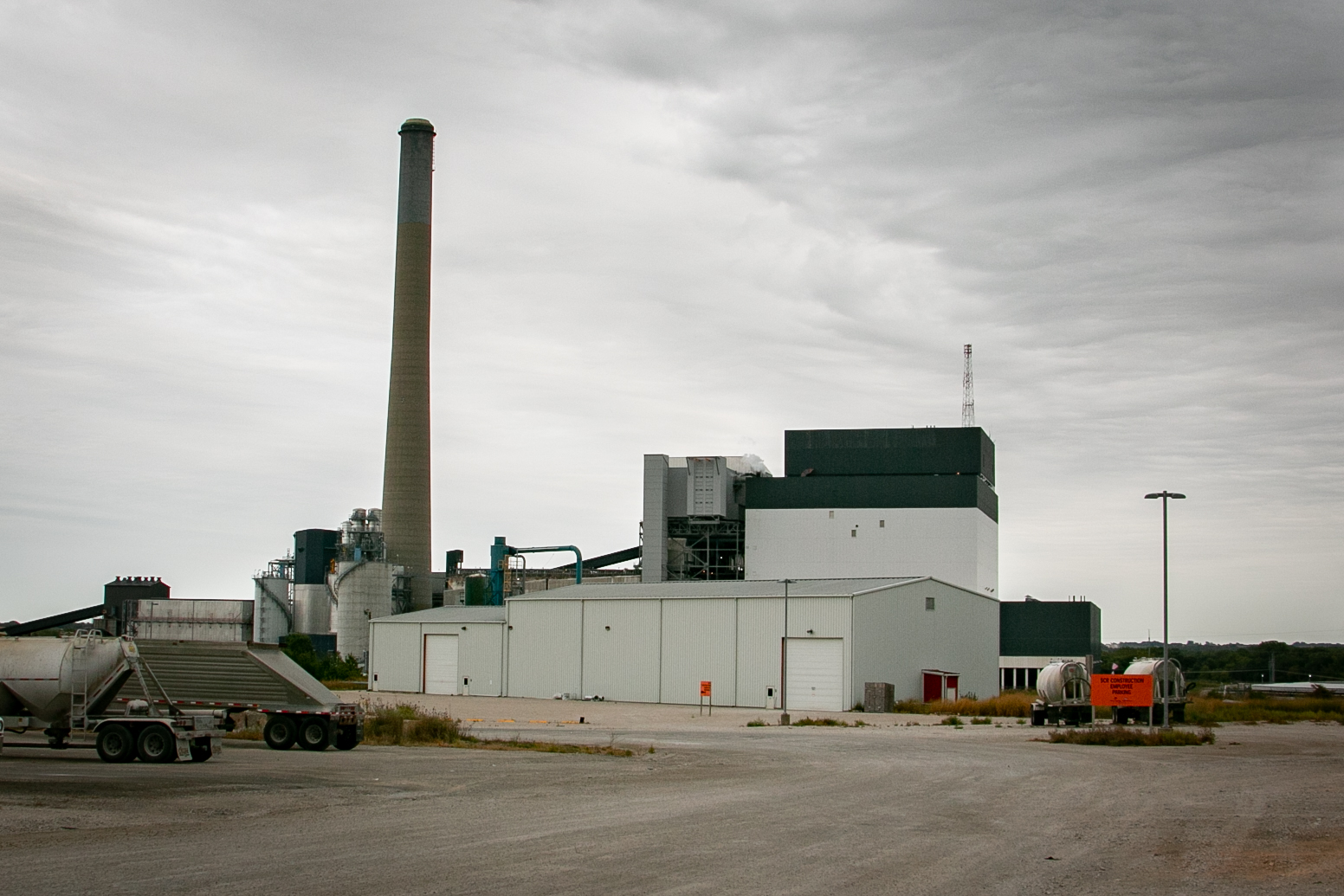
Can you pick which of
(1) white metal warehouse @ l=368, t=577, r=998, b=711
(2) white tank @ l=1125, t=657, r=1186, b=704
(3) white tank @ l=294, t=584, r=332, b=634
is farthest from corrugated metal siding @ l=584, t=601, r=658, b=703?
(3) white tank @ l=294, t=584, r=332, b=634

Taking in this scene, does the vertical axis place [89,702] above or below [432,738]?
above

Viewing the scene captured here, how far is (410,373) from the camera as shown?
268 feet

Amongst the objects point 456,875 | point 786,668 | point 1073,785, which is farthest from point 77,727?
point 786,668

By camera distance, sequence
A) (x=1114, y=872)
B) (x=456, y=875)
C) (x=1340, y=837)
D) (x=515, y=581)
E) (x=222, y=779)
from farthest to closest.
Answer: (x=515, y=581) → (x=222, y=779) → (x=1340, y=837) → (x=1114, y=872) → (x=456, y=875)

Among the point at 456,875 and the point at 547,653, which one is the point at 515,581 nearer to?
the point at 547,653

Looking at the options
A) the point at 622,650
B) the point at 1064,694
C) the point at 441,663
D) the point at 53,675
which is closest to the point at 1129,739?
the point at 1064,694

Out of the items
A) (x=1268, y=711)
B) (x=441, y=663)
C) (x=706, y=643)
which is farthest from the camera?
(x=441, y=663)

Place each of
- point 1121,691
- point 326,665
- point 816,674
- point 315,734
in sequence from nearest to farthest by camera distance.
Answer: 1. point 315,734
2. point 1121,691
3. point 816,674
4. point 326,665

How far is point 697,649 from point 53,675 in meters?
34.2

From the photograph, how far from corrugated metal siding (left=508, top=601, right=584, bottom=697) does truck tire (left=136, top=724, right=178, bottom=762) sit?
37.0 metres

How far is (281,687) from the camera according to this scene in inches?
1159

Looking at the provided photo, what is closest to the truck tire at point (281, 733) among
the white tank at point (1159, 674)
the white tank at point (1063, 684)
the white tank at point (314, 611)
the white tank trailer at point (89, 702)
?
the white tank trailer at point (89, 702)

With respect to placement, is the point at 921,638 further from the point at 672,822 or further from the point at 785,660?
the point at 672,822

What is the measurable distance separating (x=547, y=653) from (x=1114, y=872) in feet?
168
